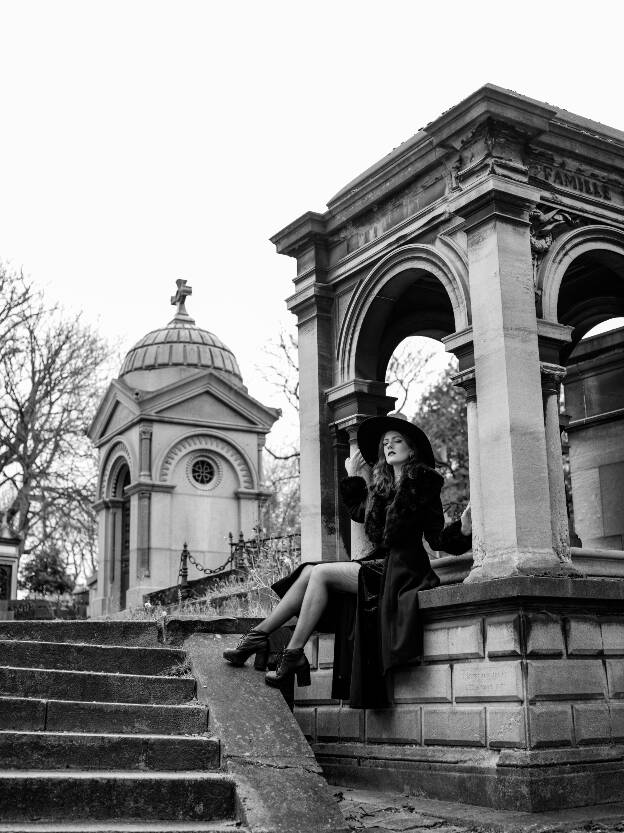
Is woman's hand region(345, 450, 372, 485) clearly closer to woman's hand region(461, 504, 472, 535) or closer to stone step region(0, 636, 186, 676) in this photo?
woman's hand region(461, 504, 472, 535)

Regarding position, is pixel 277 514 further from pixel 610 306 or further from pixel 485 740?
pixel 485 740

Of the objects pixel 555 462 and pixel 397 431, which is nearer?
pixel 397 431

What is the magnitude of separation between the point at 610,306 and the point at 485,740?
5731 millimetres

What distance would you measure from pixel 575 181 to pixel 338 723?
500cm

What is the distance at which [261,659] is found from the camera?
7.30 metres

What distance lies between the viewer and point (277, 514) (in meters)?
42.9

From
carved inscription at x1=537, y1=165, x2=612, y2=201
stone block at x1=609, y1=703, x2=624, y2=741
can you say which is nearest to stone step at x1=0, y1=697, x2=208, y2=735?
stone block at x1=609, y1=703, x2=624, y2=741

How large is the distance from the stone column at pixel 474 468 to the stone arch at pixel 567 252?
828 mm

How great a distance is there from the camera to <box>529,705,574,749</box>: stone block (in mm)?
6211

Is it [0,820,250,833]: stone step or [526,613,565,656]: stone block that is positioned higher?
[526,613,565,656]: stone block

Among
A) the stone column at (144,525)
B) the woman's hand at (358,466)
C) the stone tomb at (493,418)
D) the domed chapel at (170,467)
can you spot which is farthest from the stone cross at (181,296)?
the woman's hand at (358,466)

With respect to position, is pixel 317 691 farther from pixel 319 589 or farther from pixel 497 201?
pixel 497 201

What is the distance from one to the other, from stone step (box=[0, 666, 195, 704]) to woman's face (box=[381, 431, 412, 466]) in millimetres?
2212

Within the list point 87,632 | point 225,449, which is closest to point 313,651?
point 87,632
